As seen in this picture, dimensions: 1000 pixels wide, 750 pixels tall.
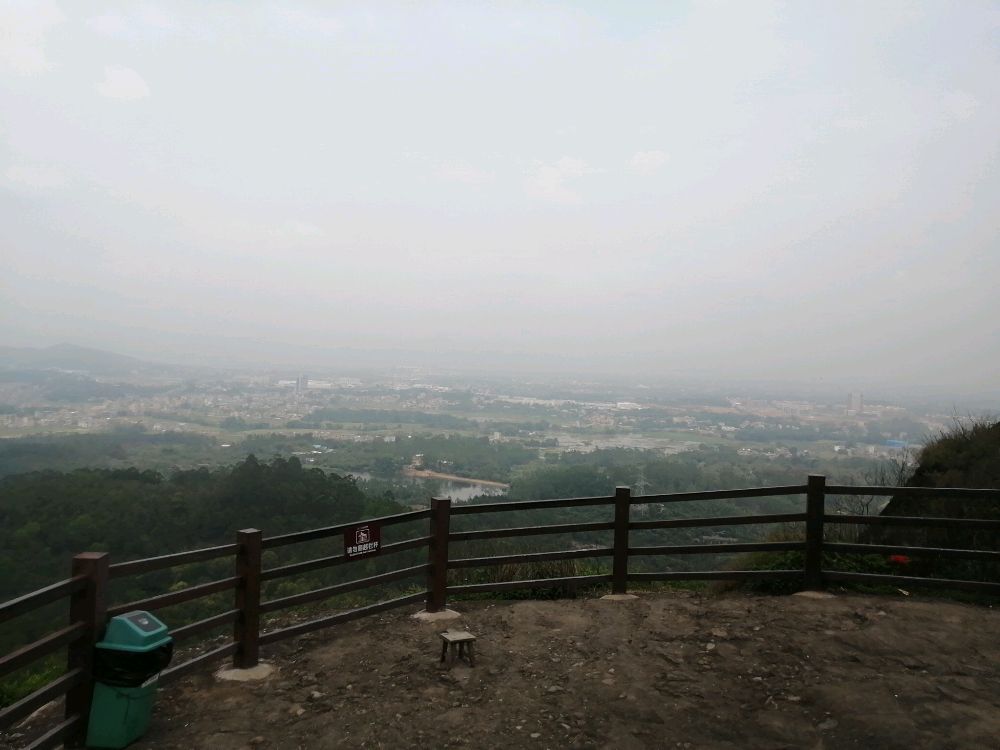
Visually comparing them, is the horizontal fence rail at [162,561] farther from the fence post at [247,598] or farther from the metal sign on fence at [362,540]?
the metal sign on fence at [362,540]

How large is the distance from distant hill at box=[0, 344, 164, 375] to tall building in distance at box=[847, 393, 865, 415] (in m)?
57.6

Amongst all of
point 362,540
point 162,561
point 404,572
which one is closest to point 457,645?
point 404,572

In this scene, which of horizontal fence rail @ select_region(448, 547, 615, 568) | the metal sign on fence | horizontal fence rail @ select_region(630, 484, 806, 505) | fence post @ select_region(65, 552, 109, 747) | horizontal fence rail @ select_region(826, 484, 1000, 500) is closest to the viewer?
fence post @ select_region(65, 552, 109, 747)

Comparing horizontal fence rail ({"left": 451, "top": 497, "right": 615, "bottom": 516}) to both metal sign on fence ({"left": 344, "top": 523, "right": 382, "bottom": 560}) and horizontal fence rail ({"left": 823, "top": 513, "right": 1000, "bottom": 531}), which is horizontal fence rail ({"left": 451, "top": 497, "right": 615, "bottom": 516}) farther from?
horizontal fence rail ({"left": 823, "top": 513, "right": 1000, "bottom": 531})

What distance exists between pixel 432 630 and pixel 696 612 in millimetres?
2766

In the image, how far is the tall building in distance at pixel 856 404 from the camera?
106 ft

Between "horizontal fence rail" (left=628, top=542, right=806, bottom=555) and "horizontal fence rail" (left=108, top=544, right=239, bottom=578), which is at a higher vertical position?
"horizontal fence rail" (left=108, top=544, right=239, bottom=578)

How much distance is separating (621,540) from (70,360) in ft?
223

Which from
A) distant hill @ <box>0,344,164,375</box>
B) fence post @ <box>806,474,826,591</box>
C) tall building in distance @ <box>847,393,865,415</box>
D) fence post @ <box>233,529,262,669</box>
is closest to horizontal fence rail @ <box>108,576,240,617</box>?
fence post @ <box>233,529,262,669</box>

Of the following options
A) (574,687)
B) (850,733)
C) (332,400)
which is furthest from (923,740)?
(332,400)

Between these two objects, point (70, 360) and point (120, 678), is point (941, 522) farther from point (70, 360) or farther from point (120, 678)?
point (70, 360)

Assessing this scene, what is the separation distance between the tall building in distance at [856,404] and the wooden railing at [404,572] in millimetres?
28251

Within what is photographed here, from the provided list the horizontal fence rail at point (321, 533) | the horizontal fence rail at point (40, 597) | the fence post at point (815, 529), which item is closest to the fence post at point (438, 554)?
the horizontal fence rail at point (321, 533)

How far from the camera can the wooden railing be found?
13.1ft
